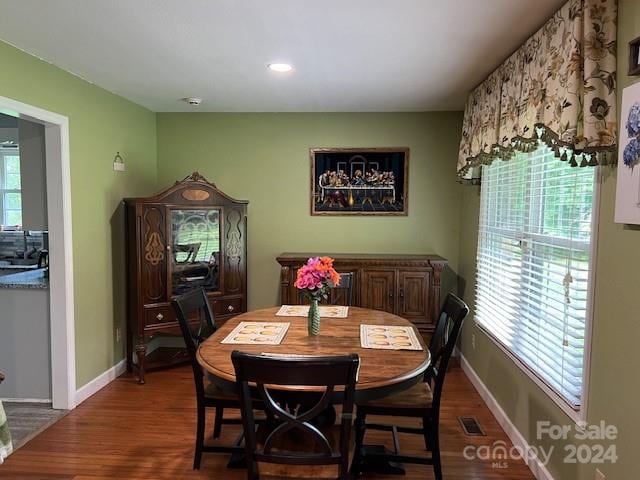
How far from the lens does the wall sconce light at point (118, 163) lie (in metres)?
3.63


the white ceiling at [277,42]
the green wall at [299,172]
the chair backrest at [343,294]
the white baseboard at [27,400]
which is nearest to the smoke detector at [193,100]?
the white ceiling at [277,42]

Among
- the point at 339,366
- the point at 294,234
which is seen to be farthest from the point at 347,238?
the point at 339,366

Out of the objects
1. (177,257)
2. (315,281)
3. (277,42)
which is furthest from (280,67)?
(177,257)

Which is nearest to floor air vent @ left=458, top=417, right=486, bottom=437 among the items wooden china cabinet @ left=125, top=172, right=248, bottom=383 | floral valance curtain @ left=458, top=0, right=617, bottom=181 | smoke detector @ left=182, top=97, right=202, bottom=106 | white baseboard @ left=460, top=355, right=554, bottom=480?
white baseboard @ left=460, top=355, right=554, bottom=480

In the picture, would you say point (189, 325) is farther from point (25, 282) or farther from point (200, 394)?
point (25, 282)

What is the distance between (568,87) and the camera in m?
1.83

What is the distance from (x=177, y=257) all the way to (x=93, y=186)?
845 millimetres

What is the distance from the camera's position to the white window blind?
6.57 feet

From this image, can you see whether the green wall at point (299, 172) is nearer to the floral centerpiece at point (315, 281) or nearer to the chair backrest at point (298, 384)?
the floral centerpiece at point (315, 281)

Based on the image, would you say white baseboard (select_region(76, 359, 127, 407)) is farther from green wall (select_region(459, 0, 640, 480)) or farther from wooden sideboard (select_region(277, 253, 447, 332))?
green wall (select_region(459, 0, 640, 480))

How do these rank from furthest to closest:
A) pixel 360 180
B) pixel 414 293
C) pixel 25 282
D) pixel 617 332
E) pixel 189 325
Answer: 1. pixel 360 180
2. pixel 414 293
3. pixel 25 282
4. pixel 189 325
5. pixel 617 332

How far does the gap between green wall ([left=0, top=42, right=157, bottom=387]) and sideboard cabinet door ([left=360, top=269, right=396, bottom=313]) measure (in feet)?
6.77

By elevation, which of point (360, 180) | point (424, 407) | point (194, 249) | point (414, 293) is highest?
point (360, 180)

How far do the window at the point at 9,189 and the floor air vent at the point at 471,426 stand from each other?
203 inches
